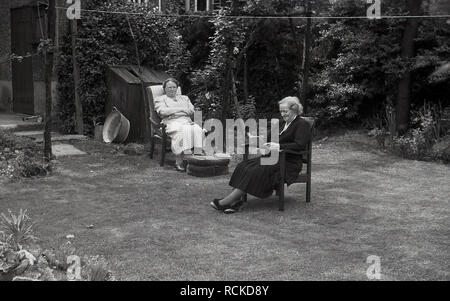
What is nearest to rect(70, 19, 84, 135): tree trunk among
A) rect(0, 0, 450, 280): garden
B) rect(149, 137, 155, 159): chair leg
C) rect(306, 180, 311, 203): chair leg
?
rect(0, 0, 450, 280): garden

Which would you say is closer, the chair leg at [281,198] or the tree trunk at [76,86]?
the chair leg at [281,198]

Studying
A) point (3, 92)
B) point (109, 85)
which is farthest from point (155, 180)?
point (3, 92)

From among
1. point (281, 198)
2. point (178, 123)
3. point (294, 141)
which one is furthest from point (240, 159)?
point (281, 198)

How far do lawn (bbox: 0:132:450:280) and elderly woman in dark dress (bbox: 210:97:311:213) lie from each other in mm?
177

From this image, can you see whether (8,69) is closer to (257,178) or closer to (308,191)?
(257,178)

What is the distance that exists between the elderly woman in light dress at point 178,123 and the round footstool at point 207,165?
31cm

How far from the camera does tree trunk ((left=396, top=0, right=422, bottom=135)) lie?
35.2 ft

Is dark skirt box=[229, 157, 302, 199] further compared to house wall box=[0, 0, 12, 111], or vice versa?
house wall box=[0, 0, 12, 111]

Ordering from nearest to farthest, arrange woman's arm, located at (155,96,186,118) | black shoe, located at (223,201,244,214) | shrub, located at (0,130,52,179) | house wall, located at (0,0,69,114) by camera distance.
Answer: black shoe, located at (223,201,244,214) < shrub, located at (0,130,52,179) < woman's arm, located at (155,96,186,118) < house wall, located at (0,0,69,114)

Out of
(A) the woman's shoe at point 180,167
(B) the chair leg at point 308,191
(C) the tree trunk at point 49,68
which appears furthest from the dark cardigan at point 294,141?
(C) the tree trunk at point 49,68

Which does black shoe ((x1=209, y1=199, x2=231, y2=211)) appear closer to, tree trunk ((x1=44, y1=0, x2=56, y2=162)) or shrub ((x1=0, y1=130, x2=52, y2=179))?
shrub ((x1=0, y1=130, x2=52, y2=179))

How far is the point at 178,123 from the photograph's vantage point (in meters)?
9.07

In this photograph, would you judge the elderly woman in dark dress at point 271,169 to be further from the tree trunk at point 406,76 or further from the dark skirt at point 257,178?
the tree trunk at point 406,76

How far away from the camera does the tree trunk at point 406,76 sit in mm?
10742
